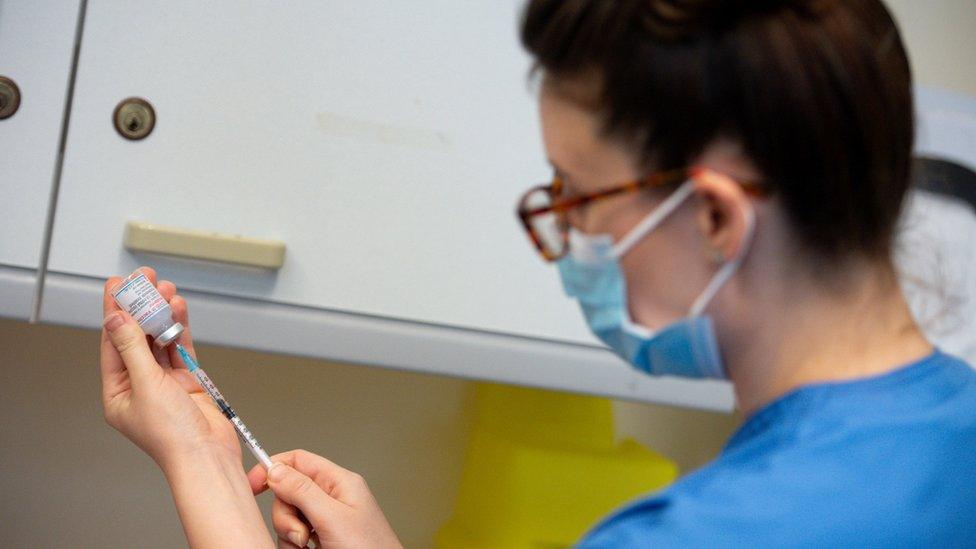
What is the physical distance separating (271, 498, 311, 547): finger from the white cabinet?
17 cm

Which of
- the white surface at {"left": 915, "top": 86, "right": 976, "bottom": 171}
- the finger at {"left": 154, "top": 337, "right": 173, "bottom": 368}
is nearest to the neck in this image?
the finger at {"left": 154, "top": 337, "right": 173, "bottom": 368}

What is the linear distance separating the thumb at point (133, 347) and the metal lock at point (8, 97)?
238 millimetres

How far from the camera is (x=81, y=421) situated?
4.22ft

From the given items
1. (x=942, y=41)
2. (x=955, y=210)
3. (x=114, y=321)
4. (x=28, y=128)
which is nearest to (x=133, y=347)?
(x=114, y=321)

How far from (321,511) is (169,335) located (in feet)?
0.62

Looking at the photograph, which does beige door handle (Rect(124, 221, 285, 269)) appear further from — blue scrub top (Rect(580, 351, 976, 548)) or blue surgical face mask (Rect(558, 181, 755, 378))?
blue scrub top (Rect(580, 351, 976, 548))

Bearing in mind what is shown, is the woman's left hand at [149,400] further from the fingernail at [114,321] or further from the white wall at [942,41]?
the white wall at [942,41]

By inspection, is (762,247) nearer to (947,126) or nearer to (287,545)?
(287,545)

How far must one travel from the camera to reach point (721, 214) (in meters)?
0.62

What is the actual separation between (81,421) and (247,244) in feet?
1.58

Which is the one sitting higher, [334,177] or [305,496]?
[334,177]

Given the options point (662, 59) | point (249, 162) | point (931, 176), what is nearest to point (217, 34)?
point (249, 162)

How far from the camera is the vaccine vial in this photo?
0.82m

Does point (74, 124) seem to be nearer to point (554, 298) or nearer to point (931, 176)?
point (554, 298)
